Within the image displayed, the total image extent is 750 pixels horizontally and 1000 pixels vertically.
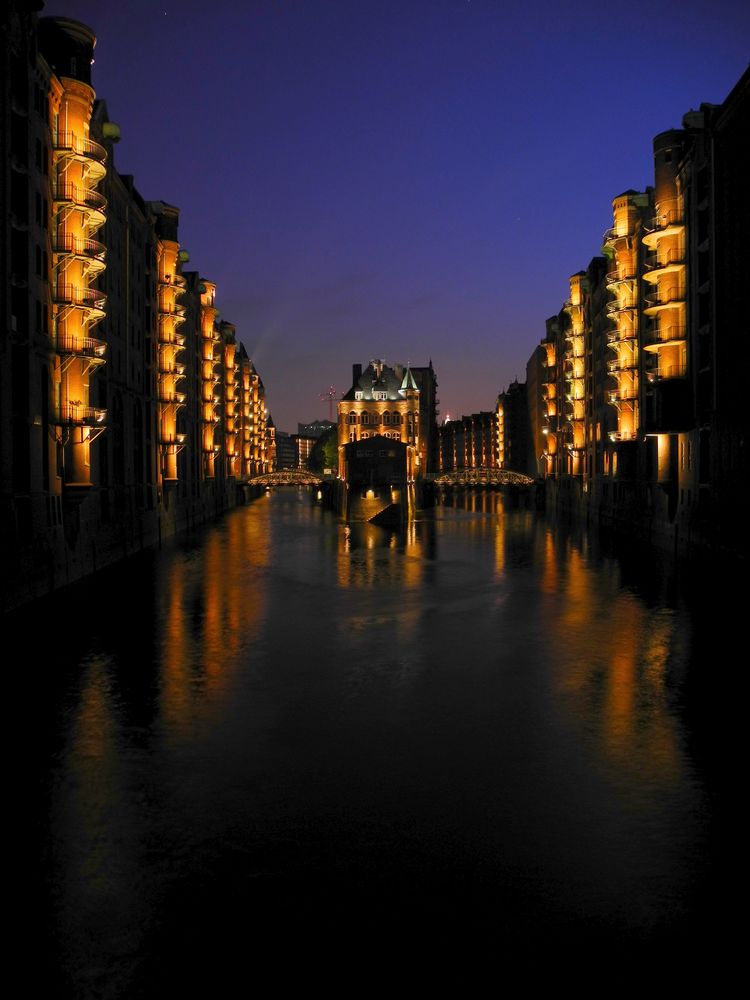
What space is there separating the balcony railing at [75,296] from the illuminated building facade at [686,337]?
3378 cm

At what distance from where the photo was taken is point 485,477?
17100cm

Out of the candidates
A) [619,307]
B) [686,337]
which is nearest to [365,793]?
[686,337]

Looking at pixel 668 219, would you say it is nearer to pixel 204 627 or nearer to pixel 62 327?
pixel 62 327

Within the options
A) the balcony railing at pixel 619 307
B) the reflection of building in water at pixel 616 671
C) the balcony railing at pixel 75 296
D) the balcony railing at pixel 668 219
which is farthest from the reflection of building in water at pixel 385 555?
the balcony railing at pixel 668 219

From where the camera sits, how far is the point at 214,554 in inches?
2389

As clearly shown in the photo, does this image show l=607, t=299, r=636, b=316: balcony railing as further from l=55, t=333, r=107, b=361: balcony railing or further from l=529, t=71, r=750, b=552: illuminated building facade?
l=55, t=333, r=107, b=361: balcony railing

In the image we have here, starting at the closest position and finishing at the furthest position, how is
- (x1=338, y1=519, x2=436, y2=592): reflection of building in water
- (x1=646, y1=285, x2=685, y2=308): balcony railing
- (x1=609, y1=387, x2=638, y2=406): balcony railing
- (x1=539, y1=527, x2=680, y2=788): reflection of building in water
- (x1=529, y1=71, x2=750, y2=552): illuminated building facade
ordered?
(x1=539, y1=527, x2=680, y2=788): reflection of building in water, (x1=338, y1=519, x2=436, y2=592): reflection of building in water, (x1=529, y1=71, x2=750, y2=552): illuminated building facade, (x1=646, y1=285, x2=685, y2=308): balcony railing, (x1=609, y1=387, x2=638, y2=406): balcony railing

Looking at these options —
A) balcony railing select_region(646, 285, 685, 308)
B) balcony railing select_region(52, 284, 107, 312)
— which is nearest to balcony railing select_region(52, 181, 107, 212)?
balcony railing select_region(52, 284, 107, 312)

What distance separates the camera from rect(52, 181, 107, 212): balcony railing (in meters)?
42.5

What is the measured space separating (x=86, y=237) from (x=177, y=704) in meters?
30.0

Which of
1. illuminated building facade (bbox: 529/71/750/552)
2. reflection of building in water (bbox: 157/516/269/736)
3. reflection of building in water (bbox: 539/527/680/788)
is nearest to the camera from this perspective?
reflection of building in water (bbox: 539/527/680/788)

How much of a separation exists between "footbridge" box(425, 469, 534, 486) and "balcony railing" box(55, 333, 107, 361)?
122318 millimetres

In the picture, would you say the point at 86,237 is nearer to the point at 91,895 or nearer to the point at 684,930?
the point at 91,895

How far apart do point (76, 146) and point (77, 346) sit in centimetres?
936
